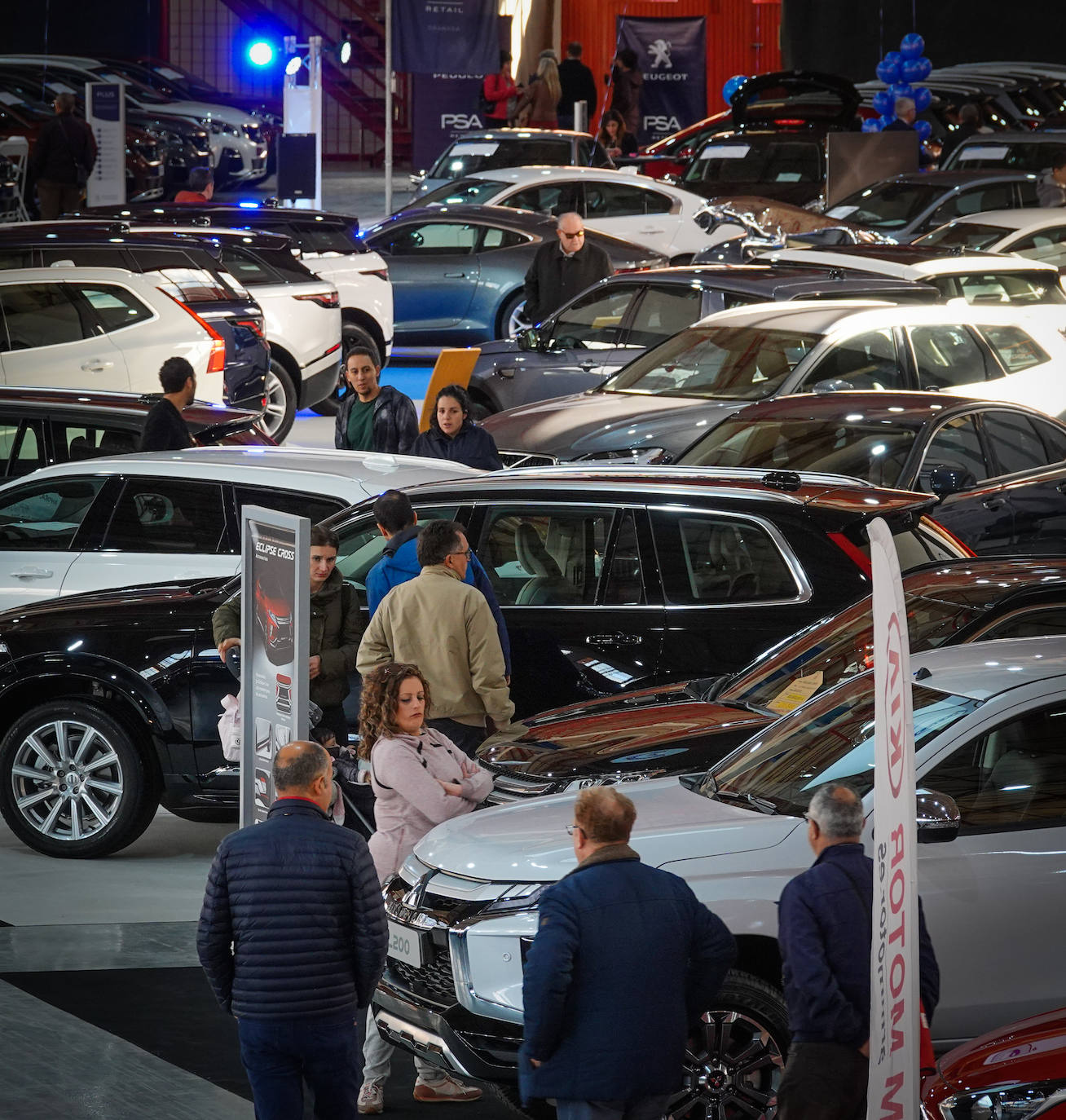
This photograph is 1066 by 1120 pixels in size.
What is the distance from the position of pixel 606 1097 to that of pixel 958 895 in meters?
1.46

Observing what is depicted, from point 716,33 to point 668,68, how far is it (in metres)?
7.92

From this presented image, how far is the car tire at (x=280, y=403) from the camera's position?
16781 millimetres

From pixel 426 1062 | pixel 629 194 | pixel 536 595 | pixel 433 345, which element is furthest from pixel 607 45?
pixel 426 1062

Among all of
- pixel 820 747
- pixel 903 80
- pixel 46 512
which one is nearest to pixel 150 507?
pixel 46 512

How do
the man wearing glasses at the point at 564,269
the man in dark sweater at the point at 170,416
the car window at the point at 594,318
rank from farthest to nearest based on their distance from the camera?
the man wearing glasses at the point at 564,269 → the car window at the point at 594,318 → the man in dark sweater at the point at 170,416

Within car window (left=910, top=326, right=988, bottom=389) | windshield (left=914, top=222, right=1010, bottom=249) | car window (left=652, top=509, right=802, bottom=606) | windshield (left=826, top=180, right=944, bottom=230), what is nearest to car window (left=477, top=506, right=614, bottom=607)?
car window (left=652, top=509, right=802, bottom=606)

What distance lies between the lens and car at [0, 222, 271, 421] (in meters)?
15.1

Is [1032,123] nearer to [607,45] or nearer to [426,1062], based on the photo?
[607,45]

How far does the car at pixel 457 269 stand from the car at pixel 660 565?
39.6ft

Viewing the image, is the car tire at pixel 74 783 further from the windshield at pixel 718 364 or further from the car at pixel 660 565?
the windshield at pixel 718 364

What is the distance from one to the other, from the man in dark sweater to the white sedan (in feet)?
41.6

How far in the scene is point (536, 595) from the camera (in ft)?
27.3

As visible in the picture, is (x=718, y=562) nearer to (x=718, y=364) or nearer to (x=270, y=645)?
(x=270, y=645)

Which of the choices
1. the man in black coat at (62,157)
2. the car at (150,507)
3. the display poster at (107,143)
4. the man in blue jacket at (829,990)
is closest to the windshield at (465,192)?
the man in black coat at (62,157)
